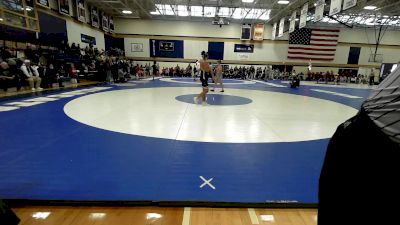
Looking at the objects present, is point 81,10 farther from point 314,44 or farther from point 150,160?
point 314,44

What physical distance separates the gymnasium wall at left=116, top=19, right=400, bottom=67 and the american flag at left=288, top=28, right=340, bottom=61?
87 cm

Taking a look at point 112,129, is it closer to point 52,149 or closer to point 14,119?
point 52,149

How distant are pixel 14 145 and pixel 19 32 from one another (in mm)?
10514

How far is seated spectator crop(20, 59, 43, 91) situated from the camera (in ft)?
30.1

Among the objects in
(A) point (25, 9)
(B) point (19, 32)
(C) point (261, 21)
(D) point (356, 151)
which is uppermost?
(C) point (261, 21)

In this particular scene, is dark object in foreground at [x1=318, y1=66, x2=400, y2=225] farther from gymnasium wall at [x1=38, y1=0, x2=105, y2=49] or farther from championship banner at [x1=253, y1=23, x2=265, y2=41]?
championship banner at [x1=253, y1=23, x2=265, y2=41]

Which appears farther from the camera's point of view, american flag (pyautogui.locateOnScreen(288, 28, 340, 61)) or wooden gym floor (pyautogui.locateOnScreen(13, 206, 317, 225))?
american flag (pyautogui.locateOnScreen(288, 28, 340, 61))

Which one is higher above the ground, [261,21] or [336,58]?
[261,21]

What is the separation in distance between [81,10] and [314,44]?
23.1m

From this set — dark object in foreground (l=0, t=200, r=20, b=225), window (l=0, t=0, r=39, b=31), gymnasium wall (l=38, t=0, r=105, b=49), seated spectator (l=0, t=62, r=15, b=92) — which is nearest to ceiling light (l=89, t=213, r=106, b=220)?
dark object in foreground (l=0, t=200, r=20, b=225)

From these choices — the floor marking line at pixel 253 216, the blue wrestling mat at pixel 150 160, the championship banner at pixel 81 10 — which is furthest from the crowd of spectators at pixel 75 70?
the floor marking line at pixel 253 216

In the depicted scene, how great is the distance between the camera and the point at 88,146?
3568 millimetres

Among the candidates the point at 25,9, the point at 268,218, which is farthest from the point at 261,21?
the point at 268,218

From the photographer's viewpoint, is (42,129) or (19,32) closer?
(42,129)
